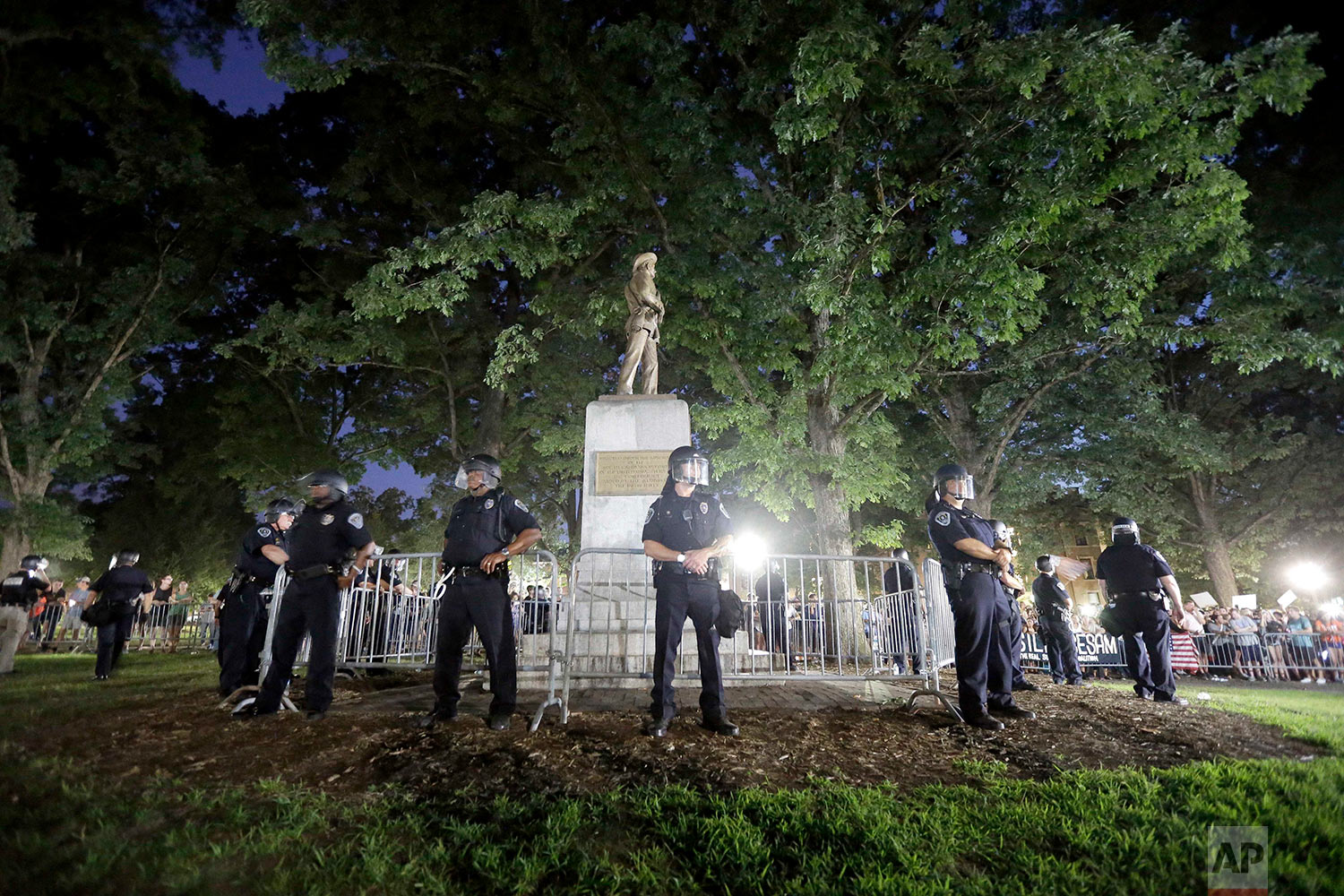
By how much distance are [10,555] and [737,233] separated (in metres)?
18.2

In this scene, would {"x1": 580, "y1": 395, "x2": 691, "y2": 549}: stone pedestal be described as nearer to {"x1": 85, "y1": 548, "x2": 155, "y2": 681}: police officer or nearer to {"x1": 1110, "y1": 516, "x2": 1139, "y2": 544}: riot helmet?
{"x1": 1110, "y1": 516, "x2": 1139, "y2": 544}: riot helmet

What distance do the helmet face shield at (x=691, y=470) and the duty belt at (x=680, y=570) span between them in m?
0.69

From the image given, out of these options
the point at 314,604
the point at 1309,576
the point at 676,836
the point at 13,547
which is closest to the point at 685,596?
the point at 676,836

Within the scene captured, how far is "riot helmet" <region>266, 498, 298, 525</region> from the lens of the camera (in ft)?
23.3

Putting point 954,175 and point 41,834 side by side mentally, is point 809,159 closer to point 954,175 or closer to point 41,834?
point 954,175

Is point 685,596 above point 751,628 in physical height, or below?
above

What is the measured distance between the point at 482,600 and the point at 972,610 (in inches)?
159

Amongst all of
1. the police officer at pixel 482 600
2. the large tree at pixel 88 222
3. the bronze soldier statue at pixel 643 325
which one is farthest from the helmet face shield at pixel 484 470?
the large tree at pixel 88 222

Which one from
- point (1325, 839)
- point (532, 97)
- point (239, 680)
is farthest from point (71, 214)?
point (1325, 839)

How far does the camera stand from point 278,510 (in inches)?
289

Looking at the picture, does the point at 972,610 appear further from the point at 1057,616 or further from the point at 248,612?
the point at 248,612

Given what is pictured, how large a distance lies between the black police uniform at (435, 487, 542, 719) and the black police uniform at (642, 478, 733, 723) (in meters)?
1.08

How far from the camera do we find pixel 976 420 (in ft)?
63.4

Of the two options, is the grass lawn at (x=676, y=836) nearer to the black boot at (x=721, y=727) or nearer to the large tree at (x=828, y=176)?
the black boot at (x=721, y=727)
